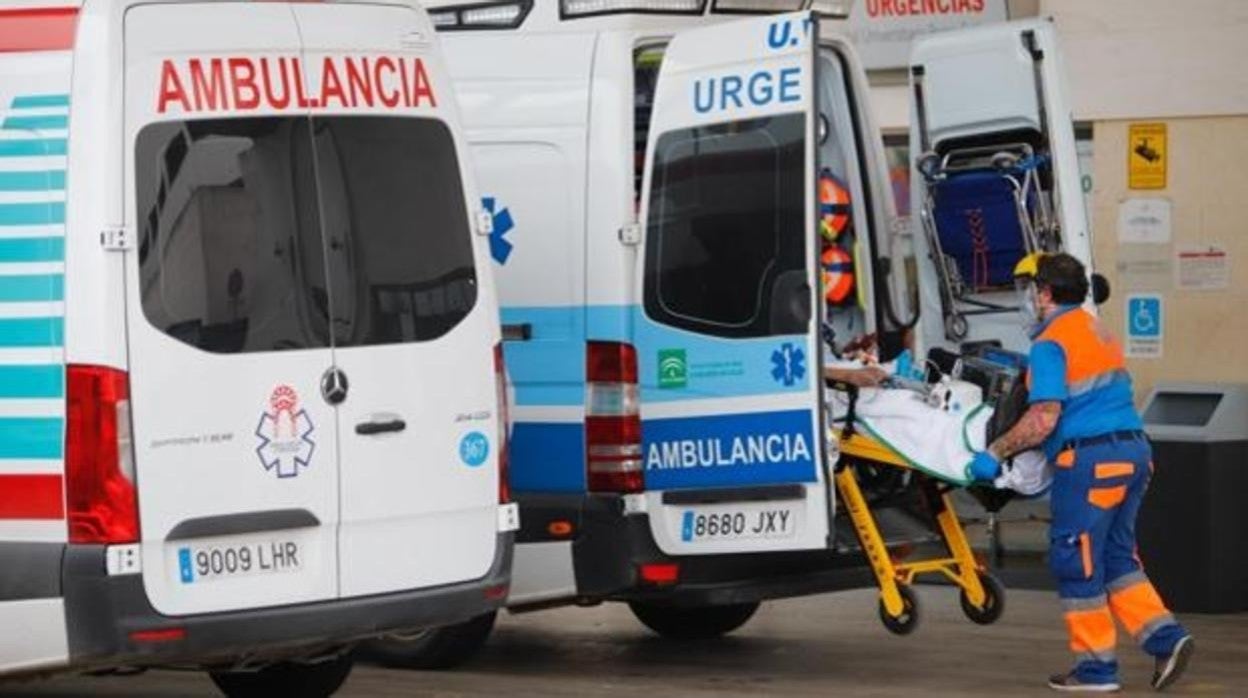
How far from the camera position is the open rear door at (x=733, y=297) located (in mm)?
10383

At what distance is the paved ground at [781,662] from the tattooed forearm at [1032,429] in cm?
90

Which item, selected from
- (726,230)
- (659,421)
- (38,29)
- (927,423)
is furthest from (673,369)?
(38,29)

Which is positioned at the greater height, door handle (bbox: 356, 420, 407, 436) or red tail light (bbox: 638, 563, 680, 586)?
door handle (bbox: 356, 420, 407, 436)

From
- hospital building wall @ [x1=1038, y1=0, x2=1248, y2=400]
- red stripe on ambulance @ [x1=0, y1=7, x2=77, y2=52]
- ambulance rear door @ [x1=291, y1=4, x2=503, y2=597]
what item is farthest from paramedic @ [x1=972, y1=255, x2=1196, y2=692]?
hospital building wall @ [x1=1038, y1=0, x2=1248, y2=400]

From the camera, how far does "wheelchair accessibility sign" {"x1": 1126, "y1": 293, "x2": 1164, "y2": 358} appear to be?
51.6ft

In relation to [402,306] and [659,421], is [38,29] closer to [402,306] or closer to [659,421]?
[402,306]

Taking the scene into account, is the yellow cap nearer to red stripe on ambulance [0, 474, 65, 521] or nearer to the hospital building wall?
red stripe on ambulance [0, 474, 65, 521]

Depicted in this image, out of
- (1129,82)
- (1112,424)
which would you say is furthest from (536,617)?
(1129,82)

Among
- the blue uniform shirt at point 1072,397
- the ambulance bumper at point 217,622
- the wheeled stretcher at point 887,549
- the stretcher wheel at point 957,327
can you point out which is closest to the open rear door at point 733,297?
the wheeled stretcher at point 887,549

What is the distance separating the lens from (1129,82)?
15.7 meters

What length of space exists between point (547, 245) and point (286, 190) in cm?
207

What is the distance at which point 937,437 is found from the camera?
1077 centimetres

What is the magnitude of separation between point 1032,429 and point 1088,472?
0.26 m

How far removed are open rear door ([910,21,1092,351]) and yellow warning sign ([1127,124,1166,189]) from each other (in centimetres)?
377
